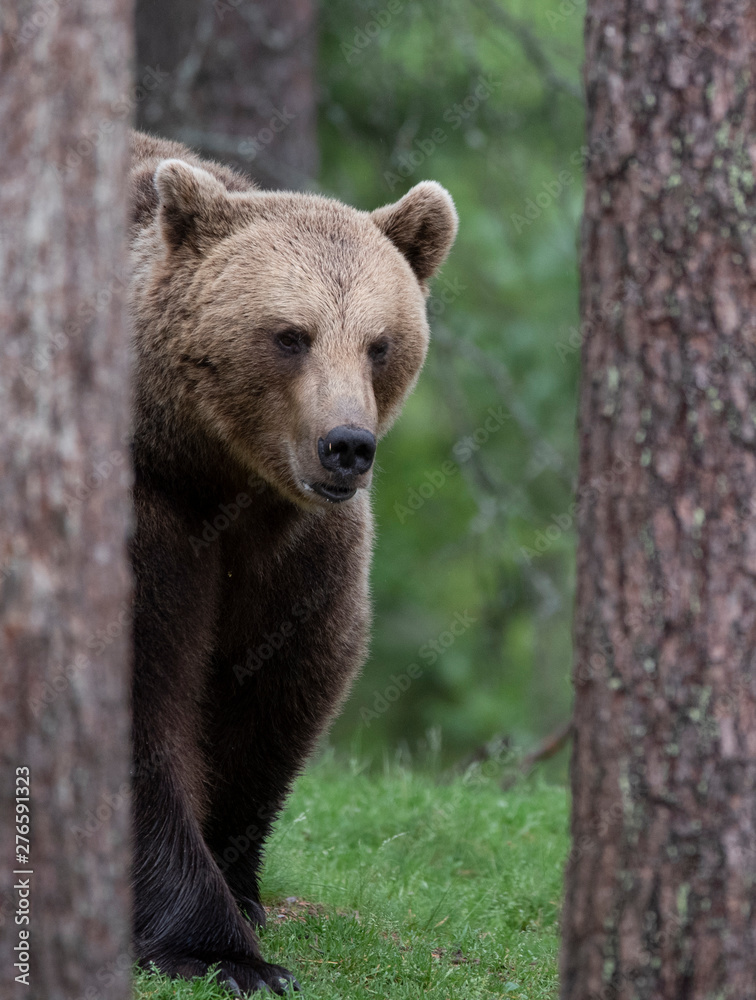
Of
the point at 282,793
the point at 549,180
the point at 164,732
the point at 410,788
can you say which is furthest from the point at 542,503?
the point at 164,732

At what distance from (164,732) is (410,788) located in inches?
122

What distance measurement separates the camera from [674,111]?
3.18 m

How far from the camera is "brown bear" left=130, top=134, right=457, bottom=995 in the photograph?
4.70m

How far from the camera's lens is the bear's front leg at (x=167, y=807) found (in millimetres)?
4652

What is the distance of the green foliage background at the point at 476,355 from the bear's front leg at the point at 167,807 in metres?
3.57

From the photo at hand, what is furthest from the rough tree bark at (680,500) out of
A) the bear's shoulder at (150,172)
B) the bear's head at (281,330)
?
the bear's shoulder at (150,172)

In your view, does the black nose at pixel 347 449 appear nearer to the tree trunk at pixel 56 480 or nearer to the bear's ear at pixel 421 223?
the bear's ear at pixel 421 223

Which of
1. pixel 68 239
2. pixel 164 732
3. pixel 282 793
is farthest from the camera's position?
pixel 282 793

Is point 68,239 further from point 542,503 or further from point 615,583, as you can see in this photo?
point 542,503

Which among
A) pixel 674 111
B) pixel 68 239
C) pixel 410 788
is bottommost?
pixel 410 788

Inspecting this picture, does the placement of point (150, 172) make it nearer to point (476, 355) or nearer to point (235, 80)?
point (476, 355)

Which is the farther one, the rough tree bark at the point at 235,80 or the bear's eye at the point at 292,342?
the rough tree bark at the point at 235,80

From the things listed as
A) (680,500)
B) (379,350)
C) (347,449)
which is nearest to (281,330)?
(379,350)

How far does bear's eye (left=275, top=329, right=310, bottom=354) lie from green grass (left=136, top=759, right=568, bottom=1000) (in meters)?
2.26
